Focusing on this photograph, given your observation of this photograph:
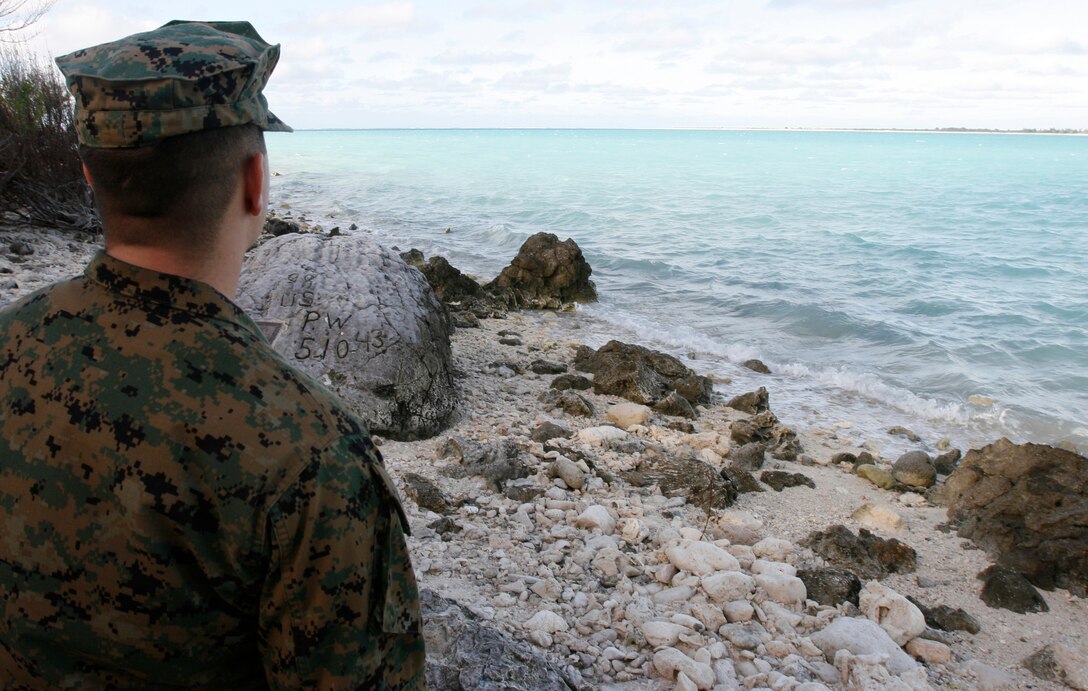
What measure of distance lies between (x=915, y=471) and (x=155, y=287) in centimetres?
714

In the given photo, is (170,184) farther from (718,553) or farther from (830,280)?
(830,280)

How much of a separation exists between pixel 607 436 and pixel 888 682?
3.45m

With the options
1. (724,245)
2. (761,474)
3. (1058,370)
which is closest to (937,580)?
(761,474)

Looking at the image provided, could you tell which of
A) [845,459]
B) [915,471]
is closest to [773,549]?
[915,471]

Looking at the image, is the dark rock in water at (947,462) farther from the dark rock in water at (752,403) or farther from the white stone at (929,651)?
the white stone at (929,651)

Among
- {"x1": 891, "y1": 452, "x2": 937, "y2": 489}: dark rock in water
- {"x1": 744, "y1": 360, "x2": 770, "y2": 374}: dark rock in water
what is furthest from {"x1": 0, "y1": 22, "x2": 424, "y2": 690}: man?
Result: {"x1": 744, "y1": 360, "x2": 770, "y2": 374}: dark rock in water

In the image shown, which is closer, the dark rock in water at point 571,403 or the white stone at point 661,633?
the white stone at point 661,633

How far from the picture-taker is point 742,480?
646 centimetres

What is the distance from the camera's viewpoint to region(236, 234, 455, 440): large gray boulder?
6.32 metres

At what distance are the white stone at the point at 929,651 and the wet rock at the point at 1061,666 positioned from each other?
0.47m

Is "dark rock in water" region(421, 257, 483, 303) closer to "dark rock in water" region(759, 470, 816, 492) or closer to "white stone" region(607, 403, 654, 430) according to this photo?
"white stone" region(607, 403, 654, 430)

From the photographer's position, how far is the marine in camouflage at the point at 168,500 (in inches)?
52.2

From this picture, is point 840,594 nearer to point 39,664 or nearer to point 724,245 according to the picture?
point 39,664

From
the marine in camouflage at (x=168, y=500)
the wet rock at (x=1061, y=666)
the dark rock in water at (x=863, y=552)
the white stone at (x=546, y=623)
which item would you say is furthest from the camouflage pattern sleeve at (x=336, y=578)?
the dark rock in water at (x=863, y=552)
